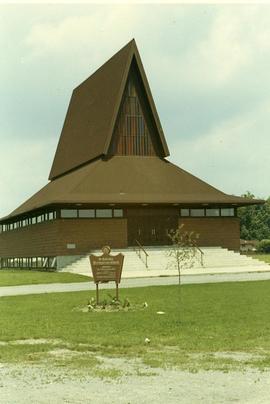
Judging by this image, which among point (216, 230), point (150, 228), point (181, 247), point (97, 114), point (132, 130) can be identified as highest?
point (97, 114)

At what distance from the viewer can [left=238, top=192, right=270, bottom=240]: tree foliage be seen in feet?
346

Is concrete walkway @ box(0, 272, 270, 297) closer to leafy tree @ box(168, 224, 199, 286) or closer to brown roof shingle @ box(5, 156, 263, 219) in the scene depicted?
leafy tree @ box(168, 224, 199, 286)

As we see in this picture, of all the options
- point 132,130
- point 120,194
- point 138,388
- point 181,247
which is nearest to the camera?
point 138,388

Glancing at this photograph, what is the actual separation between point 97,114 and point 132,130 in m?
3.76

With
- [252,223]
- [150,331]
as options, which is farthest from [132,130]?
[252,223]

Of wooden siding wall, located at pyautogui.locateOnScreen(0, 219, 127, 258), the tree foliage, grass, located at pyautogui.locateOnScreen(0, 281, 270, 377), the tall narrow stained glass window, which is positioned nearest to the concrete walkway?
grass, located at pyautogui.locateOnScreen(0, 281, 270, 377)

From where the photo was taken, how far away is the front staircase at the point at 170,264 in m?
33.3

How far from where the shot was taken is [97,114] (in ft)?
160

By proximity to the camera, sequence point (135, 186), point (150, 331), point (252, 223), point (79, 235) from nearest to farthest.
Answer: point (150, 331)
point (79, 235)
point (135, 186)
point (252, 223)

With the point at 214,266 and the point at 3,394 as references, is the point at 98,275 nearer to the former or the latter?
the point at 3,394

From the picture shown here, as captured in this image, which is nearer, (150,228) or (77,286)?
(77,286)

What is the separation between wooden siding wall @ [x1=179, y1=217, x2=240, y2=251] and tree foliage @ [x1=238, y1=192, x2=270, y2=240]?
60888mm

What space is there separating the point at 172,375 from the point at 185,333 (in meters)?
3.51

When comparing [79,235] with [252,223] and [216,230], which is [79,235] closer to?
[216,230]
